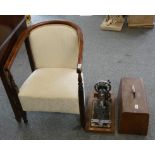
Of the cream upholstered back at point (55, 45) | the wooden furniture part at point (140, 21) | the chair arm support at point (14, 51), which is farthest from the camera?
the wooden furniture part at point (140, 21)

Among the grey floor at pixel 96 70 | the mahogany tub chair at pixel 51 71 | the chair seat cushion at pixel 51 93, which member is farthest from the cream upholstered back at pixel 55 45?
the grey floor at pixel 96 70

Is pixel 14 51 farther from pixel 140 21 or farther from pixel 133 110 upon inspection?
pixel 140 21

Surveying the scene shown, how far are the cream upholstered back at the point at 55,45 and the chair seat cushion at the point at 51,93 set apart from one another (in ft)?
0.46

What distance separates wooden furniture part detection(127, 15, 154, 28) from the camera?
3169 mm

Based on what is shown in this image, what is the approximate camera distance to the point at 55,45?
1.76 m

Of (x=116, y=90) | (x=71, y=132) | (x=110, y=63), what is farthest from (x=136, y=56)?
(x=71, y=132)

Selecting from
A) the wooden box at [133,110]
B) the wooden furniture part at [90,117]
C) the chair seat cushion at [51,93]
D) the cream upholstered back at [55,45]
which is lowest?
the wooden furniture part at [90,117]

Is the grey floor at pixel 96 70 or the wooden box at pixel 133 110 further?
the grey floor at pixel 96 70

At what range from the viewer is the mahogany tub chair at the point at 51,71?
5.16 ft

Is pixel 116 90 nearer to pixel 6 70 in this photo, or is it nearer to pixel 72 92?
pixel 72 92

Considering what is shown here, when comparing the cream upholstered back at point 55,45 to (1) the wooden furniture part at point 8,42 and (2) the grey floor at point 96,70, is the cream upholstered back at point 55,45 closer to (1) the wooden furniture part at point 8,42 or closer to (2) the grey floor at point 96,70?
(1) the wooden furniture part at point 8,42

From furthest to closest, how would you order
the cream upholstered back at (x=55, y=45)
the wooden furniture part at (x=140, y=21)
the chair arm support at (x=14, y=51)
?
1. the wooden furniture part at (x=140, y=21)
2. the cream upholstered back at (x=55, y=45)
3. the chair arm support at (x=14, y=51)

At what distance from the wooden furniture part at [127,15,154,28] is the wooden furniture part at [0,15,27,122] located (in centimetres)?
186

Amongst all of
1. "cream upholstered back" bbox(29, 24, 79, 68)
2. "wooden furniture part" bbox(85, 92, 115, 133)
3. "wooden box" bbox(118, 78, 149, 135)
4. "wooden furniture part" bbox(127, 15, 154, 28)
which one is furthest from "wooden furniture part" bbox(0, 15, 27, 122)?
"wooden furniture part" bbox(127, 15, 154, 28)
